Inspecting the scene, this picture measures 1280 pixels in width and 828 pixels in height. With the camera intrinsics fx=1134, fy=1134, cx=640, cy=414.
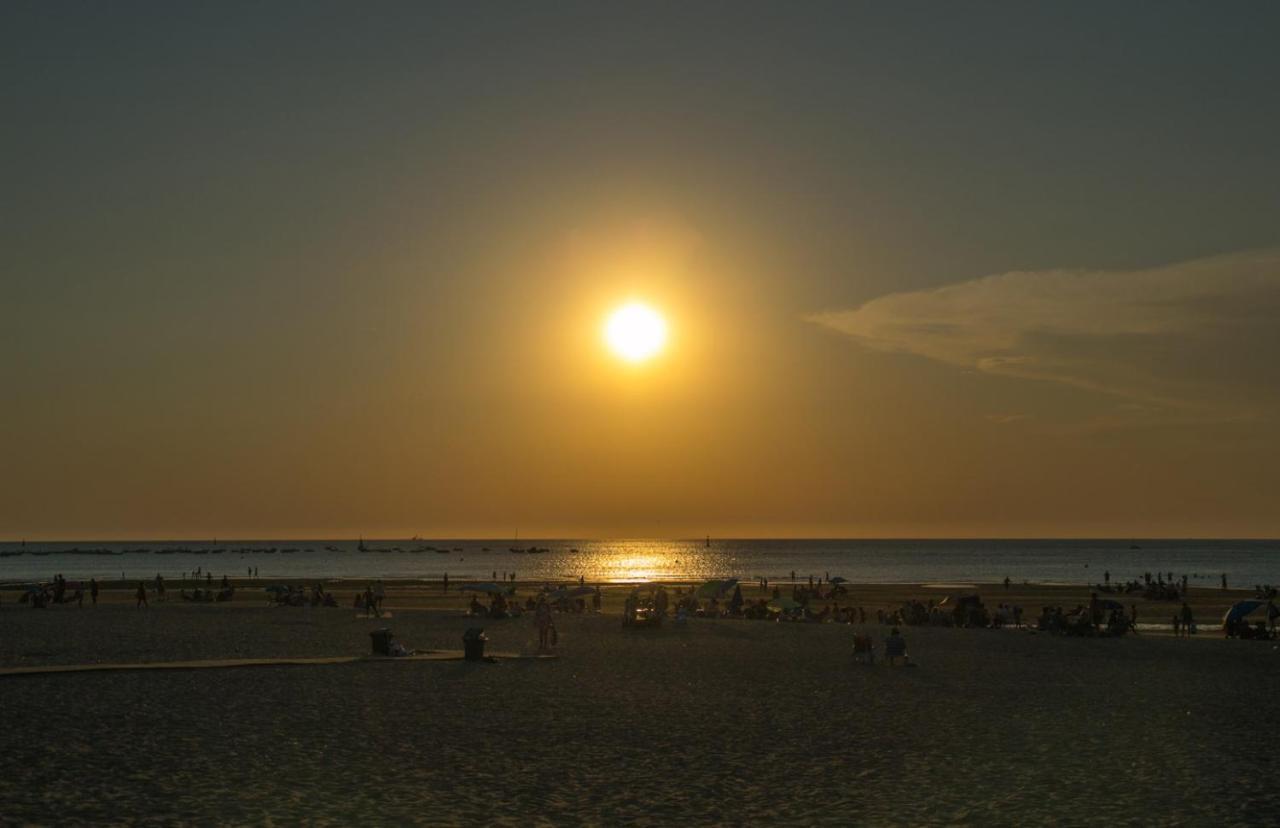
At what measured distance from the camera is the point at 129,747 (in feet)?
54.5

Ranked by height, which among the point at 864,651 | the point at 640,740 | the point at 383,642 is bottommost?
the point at 640,740

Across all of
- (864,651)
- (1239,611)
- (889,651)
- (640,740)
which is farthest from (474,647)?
(1239,611)

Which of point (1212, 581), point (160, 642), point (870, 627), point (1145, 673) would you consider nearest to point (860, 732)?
point (1145, 673)

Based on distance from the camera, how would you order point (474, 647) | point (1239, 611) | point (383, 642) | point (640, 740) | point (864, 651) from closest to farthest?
point (640, 740)
point (474, 647)
point (383, 642)
point (864, 651)
point (1239, 611)

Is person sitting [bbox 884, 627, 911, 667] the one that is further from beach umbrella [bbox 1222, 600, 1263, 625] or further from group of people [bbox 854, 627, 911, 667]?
beach umbrella [bbox 1222, 600, 1263, 625]

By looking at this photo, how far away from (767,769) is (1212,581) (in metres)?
129

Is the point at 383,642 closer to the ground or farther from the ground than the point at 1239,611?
farther from the ground

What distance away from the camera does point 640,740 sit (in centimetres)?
1833

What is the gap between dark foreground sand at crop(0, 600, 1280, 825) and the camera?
1355 centimetres

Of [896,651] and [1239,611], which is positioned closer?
[896,651]

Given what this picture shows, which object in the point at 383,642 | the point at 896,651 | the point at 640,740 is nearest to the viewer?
the point at 640,740

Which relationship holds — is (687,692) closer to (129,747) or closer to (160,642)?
(129,747)

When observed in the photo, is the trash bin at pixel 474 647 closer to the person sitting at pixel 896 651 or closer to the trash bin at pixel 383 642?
the trash bin at pixel 383 642

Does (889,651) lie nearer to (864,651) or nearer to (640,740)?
(864,651)
